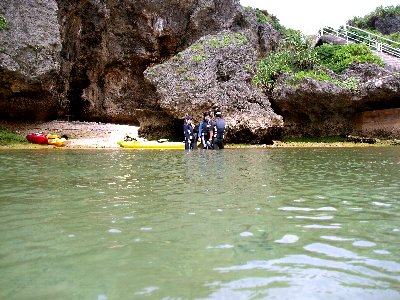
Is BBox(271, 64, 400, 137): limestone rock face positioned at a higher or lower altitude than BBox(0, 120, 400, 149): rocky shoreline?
higher

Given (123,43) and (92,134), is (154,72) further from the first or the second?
(123,43)

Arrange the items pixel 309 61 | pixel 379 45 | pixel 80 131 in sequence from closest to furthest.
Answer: pixel 80 131
pixel 309 61
pixel 379 45

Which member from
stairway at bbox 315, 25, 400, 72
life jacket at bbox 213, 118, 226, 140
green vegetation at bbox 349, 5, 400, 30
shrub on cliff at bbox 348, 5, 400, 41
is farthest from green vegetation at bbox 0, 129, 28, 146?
green vegetation at bbox 349, 5, 400, 30

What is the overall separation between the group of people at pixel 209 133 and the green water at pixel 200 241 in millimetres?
12634

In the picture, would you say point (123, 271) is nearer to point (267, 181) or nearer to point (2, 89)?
point (267, 181)

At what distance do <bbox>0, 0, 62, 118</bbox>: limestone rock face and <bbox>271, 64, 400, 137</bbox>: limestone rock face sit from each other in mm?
14001

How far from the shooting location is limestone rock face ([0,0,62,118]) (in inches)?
906

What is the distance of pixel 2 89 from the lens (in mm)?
24484

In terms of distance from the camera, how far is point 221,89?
936 inches

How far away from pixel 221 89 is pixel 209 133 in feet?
13.9

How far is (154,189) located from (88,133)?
2014 cm

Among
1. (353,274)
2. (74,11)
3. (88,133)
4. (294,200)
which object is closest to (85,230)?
(353,274)

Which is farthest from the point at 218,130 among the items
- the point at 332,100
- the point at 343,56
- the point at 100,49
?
the point at 100,49

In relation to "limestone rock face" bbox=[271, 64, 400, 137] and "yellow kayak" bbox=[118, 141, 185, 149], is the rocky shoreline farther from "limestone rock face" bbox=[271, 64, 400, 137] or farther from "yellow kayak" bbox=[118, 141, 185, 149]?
"limestone rock face" bbox=[271, 64, 400, 137]
